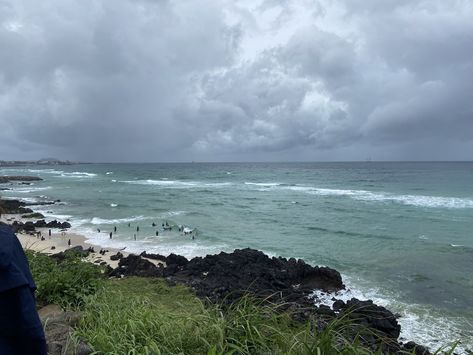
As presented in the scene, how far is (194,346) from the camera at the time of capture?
356cm

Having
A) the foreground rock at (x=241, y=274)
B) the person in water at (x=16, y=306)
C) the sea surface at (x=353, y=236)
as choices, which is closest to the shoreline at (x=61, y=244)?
the sea surface at (x=353, y=236)

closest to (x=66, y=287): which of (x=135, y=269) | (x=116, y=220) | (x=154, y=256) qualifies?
(x=135, y=269)

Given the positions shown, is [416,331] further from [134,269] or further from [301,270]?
[134,269]

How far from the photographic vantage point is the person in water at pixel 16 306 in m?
1.66

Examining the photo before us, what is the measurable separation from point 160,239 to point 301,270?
33.9 ft

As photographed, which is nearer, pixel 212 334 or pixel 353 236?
pixel 212 334

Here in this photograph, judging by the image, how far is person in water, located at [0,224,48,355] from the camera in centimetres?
166

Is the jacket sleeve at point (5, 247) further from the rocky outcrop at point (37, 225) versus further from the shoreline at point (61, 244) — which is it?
the rocky outcrop at point (37, 225)

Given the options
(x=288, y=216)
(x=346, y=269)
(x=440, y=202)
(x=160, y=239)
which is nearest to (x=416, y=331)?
(x=346, y=269)

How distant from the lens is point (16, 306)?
1.69 metres

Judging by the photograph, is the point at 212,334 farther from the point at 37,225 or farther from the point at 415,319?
the point at 37,225

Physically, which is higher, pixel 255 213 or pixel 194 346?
pixel 194 346

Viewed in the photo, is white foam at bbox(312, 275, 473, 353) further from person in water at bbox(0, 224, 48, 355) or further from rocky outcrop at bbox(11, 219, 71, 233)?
rocky outcrop at bbox(11, 219, 71, 233)

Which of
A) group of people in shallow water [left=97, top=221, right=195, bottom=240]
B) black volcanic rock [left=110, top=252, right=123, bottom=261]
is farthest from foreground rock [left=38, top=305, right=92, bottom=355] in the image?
group of people in shallow water [left=97, top=221, right=195, bottom=240]
